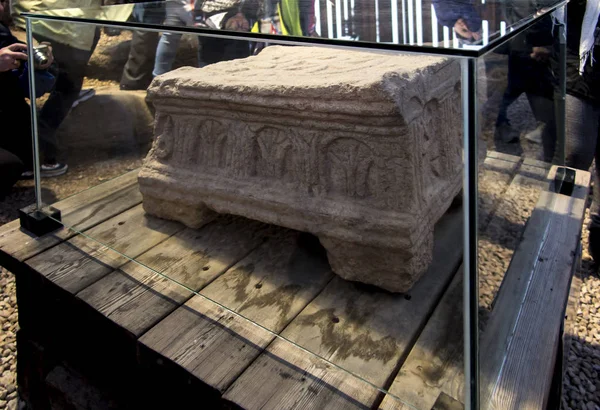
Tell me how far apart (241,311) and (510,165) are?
0.85 meters

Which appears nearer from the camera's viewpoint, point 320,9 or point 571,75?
point 320,9

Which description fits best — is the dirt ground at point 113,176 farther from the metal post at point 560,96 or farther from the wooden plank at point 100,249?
the metal post at point 560,96

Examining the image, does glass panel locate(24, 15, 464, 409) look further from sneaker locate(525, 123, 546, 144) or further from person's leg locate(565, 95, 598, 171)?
person's leg locate(565, 95, 598, 171)

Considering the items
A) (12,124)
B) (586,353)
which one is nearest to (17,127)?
(12,124)

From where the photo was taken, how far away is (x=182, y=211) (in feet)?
6.79

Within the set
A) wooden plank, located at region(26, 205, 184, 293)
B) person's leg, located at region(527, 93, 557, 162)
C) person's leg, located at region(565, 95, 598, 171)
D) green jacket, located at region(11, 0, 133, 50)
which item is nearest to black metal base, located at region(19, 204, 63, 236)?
wooden plank, located at region(26, 205, 184, 293)

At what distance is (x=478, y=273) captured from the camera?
110 cm

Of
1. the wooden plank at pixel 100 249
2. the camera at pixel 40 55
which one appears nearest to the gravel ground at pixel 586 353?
the wooden plank at pixel 100 249

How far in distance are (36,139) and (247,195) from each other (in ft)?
3.00

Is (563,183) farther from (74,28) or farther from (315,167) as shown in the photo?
(74,28)

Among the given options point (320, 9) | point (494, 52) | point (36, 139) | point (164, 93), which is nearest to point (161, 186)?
point (164, 93)

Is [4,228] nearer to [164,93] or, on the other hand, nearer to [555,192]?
[164,93]

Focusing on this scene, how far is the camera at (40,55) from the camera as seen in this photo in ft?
6.52

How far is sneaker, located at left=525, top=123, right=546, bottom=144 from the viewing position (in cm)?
174
